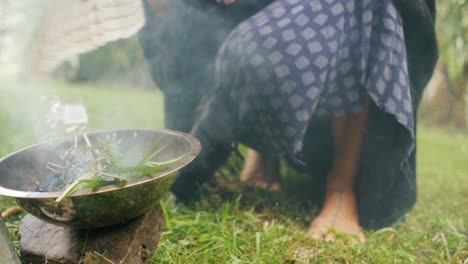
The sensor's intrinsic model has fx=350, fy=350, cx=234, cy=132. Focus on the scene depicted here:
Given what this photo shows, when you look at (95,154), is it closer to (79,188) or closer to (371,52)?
(79,188)

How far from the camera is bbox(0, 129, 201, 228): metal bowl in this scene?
39.4 inches

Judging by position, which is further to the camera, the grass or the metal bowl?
the grass

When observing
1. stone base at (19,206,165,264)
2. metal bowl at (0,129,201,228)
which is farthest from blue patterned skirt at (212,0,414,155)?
stone base at (19,206,165,264)

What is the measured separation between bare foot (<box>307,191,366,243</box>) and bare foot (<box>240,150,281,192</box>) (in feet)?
1.57

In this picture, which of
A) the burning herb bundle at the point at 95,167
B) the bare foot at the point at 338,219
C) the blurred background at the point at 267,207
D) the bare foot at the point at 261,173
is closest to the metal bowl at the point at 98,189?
the burning herb bundle at the point at 95,167

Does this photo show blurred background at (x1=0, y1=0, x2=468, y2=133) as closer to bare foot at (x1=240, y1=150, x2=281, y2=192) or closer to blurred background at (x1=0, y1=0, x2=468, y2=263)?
blurred background at (x1=0, y1=0, x2=468, y2=263)

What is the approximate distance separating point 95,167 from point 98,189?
282mm

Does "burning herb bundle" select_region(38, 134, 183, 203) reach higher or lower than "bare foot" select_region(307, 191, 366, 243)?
higher

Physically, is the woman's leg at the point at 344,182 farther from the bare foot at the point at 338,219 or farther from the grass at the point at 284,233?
the grass at the point at 284,233

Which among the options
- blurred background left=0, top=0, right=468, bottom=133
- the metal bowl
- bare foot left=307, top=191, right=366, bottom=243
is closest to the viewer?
the metal bowl

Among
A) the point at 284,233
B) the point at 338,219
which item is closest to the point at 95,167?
the point at 284,233

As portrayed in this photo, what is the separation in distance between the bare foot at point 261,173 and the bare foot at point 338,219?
48 centimetres

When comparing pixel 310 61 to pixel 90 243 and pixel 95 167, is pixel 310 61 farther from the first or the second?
pixel 90 243

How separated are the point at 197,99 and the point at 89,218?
1.08 metres
